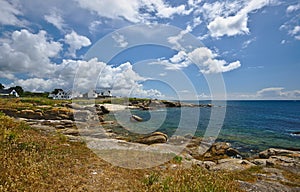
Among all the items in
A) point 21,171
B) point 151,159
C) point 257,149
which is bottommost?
point 257,149

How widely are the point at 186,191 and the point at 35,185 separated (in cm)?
430

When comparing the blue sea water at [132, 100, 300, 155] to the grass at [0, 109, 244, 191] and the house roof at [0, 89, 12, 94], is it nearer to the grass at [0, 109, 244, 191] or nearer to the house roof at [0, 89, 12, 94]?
the grass at [0, 109, 244, 191]

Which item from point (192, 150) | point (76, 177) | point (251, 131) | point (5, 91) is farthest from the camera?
point (5, 91)

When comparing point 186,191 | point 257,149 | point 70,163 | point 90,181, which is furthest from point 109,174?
point 257,149

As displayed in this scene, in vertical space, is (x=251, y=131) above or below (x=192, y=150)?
below

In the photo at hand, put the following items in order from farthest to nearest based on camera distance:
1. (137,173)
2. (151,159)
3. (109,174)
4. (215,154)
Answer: (215,154) → (151,159) → (137,173) → (109,174)

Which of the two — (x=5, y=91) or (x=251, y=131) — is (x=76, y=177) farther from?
(x=5, y=91)

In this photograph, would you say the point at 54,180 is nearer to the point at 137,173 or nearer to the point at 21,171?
the point at 21,171

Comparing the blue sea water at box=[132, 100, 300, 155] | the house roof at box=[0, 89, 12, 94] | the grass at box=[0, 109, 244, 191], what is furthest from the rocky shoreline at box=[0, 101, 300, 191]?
the house roof at box=[0, 89, 12, 94]

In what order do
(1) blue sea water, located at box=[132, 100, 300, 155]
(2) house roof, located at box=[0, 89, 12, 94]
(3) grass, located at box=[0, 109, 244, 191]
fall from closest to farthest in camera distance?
(3) grass, located at box=[0, 109, 244, 191], (1) blue sea water, located at box=[132, 100, 300, 155], (2) house roof, located at box=[0, 89, 12, 94]

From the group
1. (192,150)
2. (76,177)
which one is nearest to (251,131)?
(192,150)

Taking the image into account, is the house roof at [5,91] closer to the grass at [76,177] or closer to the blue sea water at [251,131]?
the blue sea water at [251,131]

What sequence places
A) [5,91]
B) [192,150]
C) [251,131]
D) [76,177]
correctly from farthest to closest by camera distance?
[5,91] < [251,131] < [192,150] < [76,177]

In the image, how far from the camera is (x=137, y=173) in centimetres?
844
